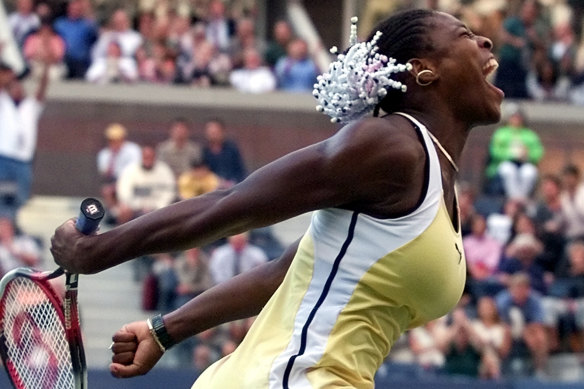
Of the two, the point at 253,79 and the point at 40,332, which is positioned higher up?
the point at 40,332

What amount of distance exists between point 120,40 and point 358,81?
1077cm

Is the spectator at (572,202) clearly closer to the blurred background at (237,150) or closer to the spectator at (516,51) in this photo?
the blurred background at (237,150)

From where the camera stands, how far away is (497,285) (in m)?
10.8

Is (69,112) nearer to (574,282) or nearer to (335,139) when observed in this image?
(574,282)

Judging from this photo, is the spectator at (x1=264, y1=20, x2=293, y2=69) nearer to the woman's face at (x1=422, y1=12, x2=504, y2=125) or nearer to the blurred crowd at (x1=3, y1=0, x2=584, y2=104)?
the blurred crowd at (x1=3, y1=0, x2=584, y2=104)

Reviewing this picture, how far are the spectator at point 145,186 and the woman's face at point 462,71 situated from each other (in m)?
7.96

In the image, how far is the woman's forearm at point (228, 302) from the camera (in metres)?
3.77

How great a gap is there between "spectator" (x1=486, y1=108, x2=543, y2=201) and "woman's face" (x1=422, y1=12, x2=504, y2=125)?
8.92 m

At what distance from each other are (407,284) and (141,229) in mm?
658

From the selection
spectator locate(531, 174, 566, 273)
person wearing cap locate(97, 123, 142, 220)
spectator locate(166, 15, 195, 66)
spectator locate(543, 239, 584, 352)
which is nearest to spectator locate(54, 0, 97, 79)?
spectator locate(166, 15, 195, 66)

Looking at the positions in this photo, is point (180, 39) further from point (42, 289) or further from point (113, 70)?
point (42, 289)


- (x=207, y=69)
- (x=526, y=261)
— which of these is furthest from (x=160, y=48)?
(x=526, y=261)

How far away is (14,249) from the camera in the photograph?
10773 millimetres

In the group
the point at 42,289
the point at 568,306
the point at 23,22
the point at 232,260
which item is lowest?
the point at 568,306
